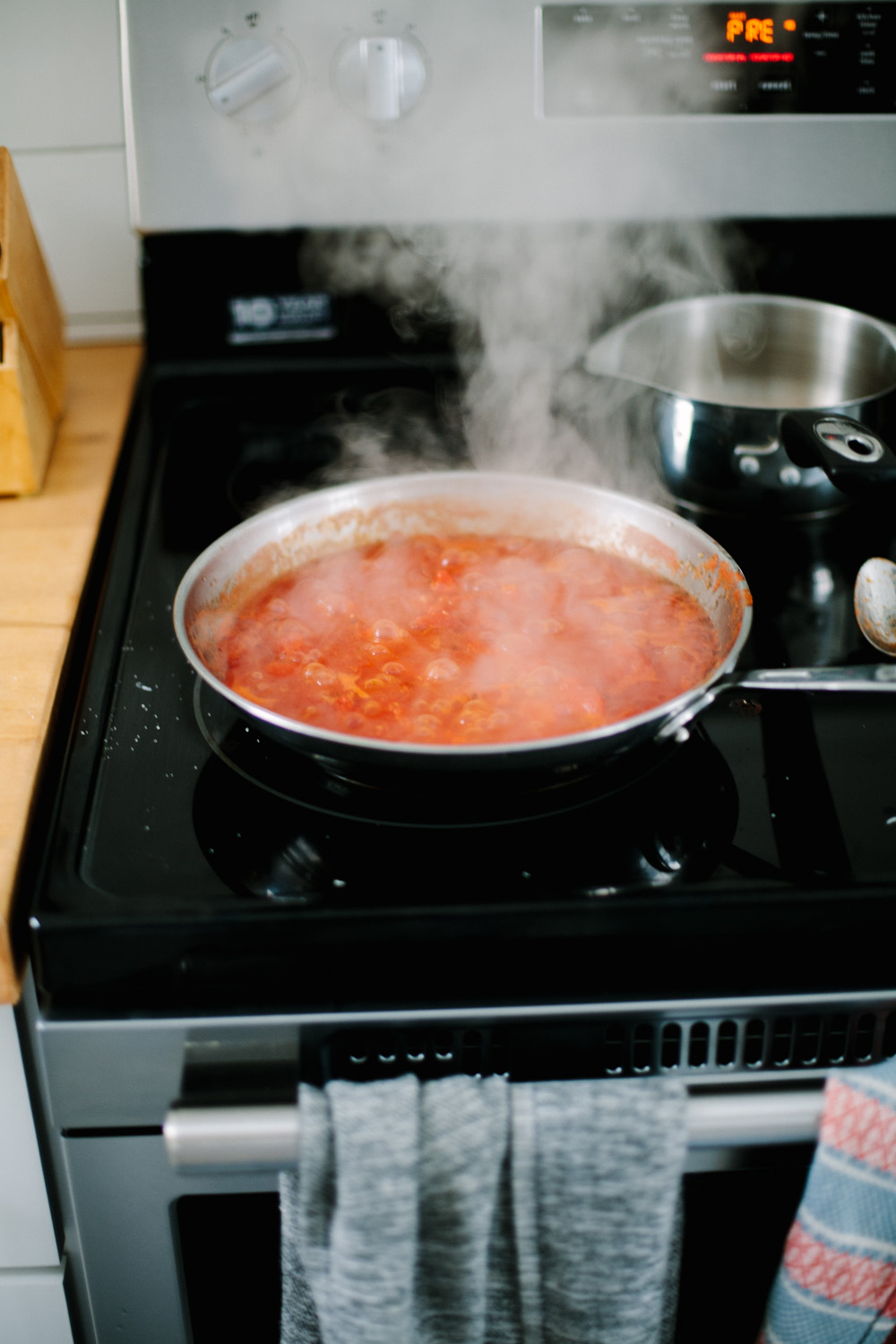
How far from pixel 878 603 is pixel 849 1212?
0.46 meters

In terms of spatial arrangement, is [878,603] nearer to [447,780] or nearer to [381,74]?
[447,780]

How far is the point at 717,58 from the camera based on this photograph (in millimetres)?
1077

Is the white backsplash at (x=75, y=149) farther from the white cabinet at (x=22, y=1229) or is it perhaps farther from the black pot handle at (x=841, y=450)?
the white cabinet at (x=22, y=1229)

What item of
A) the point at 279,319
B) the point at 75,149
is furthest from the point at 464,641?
the point at 75,149

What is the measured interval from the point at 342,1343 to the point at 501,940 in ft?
0.86

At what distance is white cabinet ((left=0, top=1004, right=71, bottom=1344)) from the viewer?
0.71m

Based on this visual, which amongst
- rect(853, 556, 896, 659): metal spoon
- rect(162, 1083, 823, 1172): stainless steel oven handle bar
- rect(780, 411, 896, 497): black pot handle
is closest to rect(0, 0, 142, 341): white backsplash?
rect(780, 411, 896, 497): black pot handle

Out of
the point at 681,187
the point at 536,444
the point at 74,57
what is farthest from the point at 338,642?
the point at 74,57

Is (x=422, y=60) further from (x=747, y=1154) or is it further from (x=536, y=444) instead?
(x=747, y=1154)

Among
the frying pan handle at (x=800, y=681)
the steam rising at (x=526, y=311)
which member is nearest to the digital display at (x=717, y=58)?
the steam rising at (x=526, y=311)

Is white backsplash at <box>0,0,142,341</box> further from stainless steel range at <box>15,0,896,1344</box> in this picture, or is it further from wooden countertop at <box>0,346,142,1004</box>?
stainless steel range at <box>15,0,896,1344</box>

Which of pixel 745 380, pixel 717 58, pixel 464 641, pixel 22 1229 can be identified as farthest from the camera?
pixel 745 380

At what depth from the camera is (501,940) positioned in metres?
0.65

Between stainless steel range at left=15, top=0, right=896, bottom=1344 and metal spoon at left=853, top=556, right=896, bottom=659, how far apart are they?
18 millimetres
